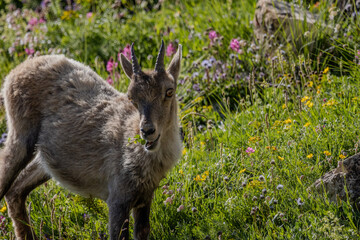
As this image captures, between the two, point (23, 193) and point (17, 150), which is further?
point (23, 193)

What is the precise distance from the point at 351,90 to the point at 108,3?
594 cm

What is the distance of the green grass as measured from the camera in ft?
15.5

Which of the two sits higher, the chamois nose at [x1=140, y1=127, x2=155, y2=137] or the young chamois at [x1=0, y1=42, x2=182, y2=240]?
the chamois nose at [x1=140, y1=127, x2=155, y2=137]

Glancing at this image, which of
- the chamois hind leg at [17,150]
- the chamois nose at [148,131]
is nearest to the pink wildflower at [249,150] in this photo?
the chamois nose at [148,131]

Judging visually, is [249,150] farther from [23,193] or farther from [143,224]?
[23,193]

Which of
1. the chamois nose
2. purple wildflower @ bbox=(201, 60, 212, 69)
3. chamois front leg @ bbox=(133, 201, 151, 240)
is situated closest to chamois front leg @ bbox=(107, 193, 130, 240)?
chamois front leg @ bbox=(133, 201, 151, 240)

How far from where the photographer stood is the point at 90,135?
5312 mm

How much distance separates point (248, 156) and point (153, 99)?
1517mm

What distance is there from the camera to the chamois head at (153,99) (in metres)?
4.47

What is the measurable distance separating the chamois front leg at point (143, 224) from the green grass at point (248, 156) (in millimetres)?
221

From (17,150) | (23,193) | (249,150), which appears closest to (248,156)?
(249,150)

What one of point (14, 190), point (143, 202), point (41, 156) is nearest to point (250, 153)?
point (143, 202)

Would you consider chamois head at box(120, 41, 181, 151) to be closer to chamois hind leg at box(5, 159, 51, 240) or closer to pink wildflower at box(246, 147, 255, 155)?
pink wildflower at box(246, 147, 255, 155)

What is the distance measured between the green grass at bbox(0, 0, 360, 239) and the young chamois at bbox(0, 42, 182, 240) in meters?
0.29
